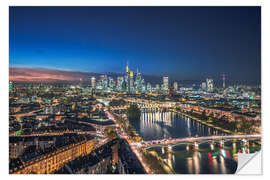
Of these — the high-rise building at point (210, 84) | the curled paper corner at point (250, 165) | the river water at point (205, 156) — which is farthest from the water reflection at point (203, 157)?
the high-rise building at point (210, 84)

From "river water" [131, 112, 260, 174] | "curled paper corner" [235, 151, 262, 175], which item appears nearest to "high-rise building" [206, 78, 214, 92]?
"river water" [131, 112, 260, 174]

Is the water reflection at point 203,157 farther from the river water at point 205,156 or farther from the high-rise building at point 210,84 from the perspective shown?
the high-rise building at point 210,84

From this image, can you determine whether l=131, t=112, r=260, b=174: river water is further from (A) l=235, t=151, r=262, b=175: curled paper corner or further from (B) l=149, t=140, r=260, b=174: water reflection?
(A) l=235, t=151, r=262, b=175: curled paper corner

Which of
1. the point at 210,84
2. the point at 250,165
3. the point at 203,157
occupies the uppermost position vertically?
the point at 210,84

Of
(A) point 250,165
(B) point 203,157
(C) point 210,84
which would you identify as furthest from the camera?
(C) point 210,84

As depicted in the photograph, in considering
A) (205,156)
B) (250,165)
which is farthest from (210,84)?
(250,165)

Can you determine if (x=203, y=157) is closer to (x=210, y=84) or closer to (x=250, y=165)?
(x=210, y=84)
